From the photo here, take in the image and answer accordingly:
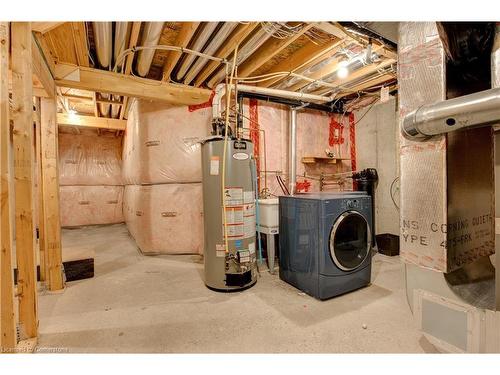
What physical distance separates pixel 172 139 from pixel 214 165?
1493mm

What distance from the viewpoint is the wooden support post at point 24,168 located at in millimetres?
1502

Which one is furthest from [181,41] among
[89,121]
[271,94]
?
[89,121]

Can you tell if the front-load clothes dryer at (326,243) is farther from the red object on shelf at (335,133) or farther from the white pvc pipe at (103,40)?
the white pvc pipe at (103,40)

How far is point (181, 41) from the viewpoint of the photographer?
2.32 metres

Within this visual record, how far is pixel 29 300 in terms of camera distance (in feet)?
5.29

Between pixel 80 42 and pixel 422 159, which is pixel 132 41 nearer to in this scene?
pixel 80 42

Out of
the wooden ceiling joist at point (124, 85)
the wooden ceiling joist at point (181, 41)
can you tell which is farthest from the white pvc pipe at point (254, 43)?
the wooden ceiling joist at point (124, 85)

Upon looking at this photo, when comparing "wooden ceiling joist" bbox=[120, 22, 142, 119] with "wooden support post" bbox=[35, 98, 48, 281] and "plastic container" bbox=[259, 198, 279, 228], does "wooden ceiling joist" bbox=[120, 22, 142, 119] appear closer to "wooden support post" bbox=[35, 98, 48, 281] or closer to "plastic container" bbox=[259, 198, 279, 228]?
"wooden support post" bbox=[35, 98, 48, 281]

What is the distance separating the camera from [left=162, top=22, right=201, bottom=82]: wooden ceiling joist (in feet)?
6.95

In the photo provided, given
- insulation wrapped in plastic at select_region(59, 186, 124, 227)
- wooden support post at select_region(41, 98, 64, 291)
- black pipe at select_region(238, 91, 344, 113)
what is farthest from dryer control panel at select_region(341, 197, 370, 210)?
insulation wrapped in plastic at select_region(59, 186, 124, 227)

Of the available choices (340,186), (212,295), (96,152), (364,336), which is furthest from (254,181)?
(96,152)

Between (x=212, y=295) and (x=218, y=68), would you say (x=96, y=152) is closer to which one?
(x=218, y=68)

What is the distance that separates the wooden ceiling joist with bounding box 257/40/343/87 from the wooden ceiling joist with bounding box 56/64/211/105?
108 cm

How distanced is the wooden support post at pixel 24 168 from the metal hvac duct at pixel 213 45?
135cm
